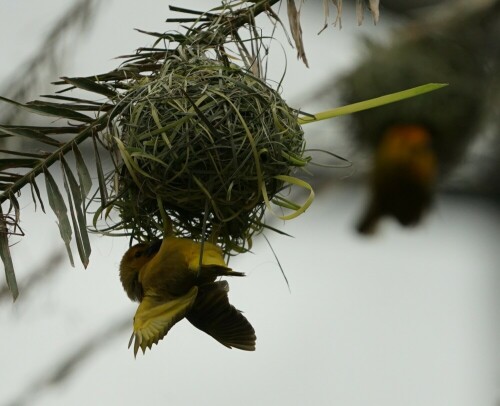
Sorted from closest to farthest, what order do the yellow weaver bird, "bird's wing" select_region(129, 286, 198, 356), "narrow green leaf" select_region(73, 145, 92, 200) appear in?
"bird's wing" select_region(129, 286, 198, 356) < "narrow green leaf" select_region(73, 145, 92, 200) < the yellow weaver bird

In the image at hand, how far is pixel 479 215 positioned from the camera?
2.75 metres

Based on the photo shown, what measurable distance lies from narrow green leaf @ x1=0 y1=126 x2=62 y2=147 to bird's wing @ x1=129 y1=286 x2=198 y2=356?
261mm

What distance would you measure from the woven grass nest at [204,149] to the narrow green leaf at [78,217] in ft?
0.18

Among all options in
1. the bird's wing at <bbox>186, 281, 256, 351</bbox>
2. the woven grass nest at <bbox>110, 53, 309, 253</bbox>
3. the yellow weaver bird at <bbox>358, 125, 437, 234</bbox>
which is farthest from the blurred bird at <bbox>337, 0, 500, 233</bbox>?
the bird's wing at <bbox>186, 281, 256, 351</bbox>

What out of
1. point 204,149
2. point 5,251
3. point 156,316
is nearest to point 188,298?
point 156,316

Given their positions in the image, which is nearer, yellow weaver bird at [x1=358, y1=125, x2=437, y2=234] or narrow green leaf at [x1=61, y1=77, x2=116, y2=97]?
narrow green leaf at [x1=61, y1=77, x2=116, y2=97]

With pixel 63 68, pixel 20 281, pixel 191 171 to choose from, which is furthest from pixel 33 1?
pixel 191 171

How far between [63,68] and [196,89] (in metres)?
0.89

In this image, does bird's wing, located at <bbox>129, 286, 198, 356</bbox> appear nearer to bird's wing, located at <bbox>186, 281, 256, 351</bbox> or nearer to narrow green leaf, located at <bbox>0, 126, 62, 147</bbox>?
bird's wing, located at <bbox>186, 281, 256, 351</bbox>

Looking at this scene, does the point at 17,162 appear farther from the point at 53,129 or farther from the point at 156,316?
the point at 156,316

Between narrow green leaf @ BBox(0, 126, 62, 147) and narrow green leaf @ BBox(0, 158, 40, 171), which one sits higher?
narrow green leaf @ BBox(0, 126, 62, 147)

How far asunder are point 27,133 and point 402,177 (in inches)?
34.3

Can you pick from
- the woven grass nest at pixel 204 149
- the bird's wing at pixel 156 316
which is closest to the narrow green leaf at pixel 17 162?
the woven grass nest at pixel 204 149

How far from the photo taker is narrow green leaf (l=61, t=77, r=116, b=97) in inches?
52.2
